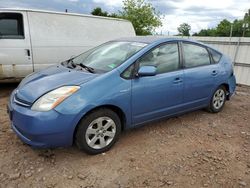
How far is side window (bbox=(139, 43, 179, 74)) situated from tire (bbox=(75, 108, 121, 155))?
0.89 metres

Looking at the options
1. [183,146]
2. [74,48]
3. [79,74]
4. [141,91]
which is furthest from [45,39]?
[183,146]

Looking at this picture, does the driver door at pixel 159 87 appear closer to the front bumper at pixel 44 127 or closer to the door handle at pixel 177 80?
the door handle at pixel 177 80

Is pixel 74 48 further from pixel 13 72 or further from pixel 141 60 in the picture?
pixel 141 60

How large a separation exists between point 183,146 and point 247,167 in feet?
2.75

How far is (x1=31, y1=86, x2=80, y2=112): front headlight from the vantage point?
2.68 metres

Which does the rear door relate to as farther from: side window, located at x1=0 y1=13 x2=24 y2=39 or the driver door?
side window, located at x1=0 y1=13 x2=24 y2=39

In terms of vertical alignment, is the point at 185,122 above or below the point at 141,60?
below

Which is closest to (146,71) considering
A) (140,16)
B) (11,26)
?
(11,26)

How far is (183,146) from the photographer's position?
3.42 m

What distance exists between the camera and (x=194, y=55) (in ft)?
13.7

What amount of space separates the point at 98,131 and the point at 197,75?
2.03m

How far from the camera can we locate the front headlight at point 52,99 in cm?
268

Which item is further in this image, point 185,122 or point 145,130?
point 185,122

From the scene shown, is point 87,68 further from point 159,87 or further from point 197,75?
point 197,75
